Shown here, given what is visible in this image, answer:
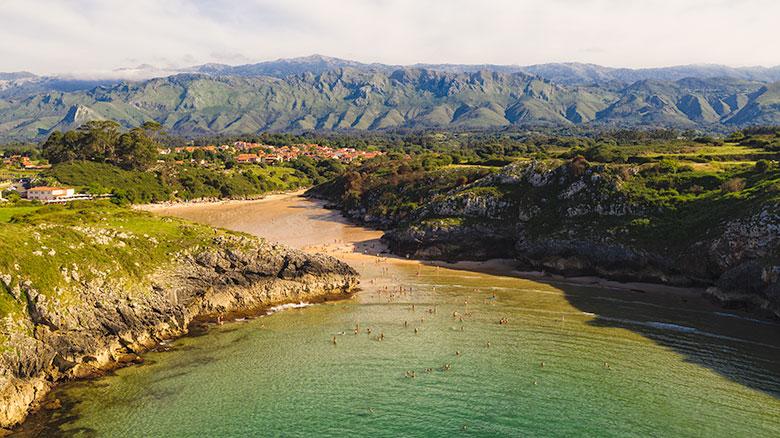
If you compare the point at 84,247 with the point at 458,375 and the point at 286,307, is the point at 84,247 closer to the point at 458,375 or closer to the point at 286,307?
the point at 286,307

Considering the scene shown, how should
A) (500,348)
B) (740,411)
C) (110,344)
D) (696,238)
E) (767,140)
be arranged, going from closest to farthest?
1. (740,411)
2. (110,344)
3. (500,348)
4. (696,238)
5. (767,140)

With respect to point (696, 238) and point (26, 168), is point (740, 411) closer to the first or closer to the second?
point (696, 238)

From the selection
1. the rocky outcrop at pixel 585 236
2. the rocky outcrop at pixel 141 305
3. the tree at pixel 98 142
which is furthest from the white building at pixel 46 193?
the rocky outcrop at pixel 141 305

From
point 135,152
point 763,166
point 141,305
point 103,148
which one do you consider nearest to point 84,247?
point 141,305

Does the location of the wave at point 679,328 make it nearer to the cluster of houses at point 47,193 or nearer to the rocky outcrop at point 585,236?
the rocky outcrop at point 585,236

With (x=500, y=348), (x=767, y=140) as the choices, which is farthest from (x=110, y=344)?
(x=767, y=140)

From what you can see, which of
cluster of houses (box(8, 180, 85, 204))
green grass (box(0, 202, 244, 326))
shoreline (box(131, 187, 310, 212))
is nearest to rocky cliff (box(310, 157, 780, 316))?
green grass (box(0, 202, 244, 326))

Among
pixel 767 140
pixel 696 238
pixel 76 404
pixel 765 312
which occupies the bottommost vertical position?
pixel 76 404
